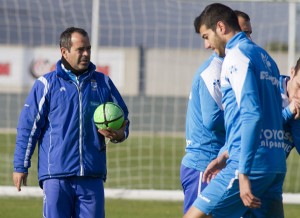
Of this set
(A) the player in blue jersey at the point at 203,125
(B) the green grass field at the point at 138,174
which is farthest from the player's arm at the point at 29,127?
(B) the green grass field at the point at 138,174

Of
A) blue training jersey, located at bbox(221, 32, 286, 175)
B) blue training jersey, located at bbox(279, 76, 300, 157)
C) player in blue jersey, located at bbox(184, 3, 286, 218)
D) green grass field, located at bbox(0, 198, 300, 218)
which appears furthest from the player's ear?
green grass field, located at bbox(0, 198, 300, 218)

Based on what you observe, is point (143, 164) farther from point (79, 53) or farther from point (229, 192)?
point (229, 192)

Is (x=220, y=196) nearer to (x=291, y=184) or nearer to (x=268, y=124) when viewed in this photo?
(x=268, y=124)

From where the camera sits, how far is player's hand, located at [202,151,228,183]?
664cm

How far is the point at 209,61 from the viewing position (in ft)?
24.1

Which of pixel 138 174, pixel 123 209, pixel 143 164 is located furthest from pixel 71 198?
pixel 143 164

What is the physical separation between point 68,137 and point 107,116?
37cm

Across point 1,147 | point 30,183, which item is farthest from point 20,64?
point 30,183

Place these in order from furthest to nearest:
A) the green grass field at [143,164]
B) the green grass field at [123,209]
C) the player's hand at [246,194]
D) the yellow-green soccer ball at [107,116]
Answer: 1. the green grass field at [143,164]
2. the green grass field at [123,209]
3. the yellow-green soccer ball at [107,116]
4. the player's hand at [246,194]

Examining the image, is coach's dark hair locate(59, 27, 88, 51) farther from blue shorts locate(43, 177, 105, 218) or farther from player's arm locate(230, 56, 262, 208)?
player's arm locate(230, 56, 262, 208)

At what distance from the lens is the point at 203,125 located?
735 cm

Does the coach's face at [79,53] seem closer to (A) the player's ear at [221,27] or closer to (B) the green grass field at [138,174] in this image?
(A) the player's ear at [221,27]

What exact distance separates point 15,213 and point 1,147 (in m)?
10.0

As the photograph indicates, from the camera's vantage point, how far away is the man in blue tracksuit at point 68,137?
7.36 m
